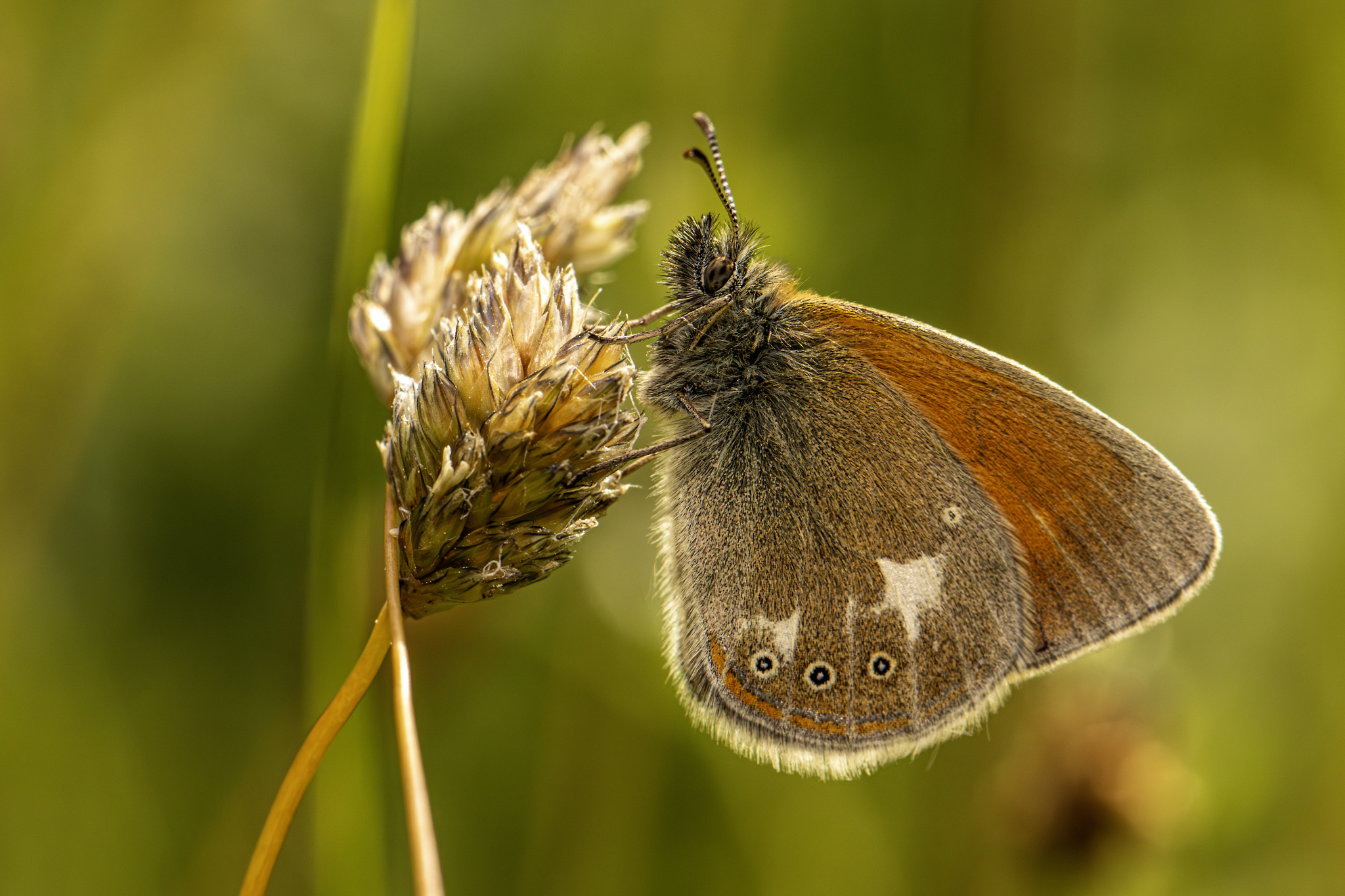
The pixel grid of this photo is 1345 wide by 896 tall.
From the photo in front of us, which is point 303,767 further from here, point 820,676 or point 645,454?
point 820,676

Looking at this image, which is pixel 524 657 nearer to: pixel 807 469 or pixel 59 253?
pixel 807 469

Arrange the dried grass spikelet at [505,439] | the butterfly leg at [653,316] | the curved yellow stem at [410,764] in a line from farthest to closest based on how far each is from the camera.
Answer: the butterfly leg at [653,316] → the dried grass spikelet at [505,439] → the curved yellow stem at [410,764]

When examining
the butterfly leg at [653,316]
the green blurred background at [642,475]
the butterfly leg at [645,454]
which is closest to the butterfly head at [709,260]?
the butterfly leg at [653,316]

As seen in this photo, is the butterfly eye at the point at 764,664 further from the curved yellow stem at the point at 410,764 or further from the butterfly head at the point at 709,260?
the curved yellow stem at the point at 410,764

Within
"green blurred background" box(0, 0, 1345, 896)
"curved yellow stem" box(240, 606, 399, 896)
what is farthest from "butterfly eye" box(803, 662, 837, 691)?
"curved yellow stem" box(240, 606, 399, 896)

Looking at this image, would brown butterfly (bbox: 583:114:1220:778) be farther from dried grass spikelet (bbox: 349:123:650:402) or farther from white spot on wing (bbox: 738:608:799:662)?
dried grass spikelet (bbox: 349:123:650:402)

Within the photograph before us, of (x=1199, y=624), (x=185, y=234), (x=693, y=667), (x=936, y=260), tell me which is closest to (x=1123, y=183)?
(x=936, y=260)

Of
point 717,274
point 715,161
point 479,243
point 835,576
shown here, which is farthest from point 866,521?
point 479,243
